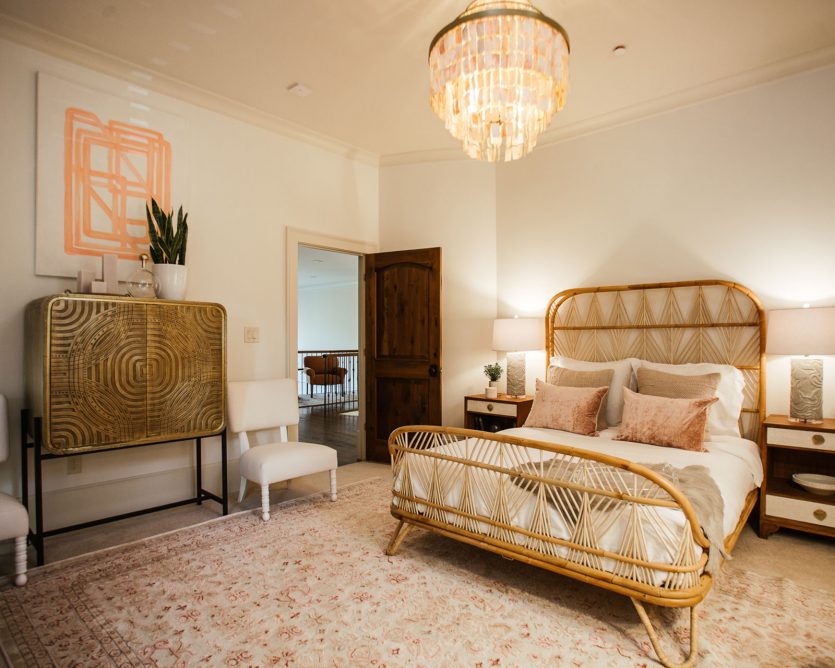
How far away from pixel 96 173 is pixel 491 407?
3.21 metres

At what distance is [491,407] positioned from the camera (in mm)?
4102

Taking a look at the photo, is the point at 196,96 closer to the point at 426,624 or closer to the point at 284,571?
the point at 284,571

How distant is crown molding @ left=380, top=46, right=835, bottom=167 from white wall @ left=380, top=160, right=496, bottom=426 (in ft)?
0.94

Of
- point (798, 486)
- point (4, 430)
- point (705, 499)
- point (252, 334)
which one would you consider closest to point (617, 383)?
point (798, 486)

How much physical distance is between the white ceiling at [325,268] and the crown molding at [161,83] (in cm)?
308

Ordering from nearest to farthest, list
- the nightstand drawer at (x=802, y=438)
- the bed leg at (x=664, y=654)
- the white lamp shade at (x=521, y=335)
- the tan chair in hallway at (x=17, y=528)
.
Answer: the bed leg at (x=664, y=654) < the tan chair in hallway at (x=17, y=528) < the nightstand drawer at (x=802, y=438) < the white lamp shade at (x=521, y=335)

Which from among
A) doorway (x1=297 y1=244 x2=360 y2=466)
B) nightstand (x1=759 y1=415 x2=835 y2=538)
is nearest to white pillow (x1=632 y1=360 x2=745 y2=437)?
nightstand (x1=759 y1=415 x2=835 y2=538)

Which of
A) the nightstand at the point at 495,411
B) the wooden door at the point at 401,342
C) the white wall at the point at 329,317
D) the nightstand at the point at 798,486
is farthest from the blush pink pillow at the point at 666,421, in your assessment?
the white wall at the point at 329,317

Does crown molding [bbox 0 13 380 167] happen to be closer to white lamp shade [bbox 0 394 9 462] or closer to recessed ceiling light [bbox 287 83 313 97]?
recessed ceiling light [bbox 287 83 313 97]

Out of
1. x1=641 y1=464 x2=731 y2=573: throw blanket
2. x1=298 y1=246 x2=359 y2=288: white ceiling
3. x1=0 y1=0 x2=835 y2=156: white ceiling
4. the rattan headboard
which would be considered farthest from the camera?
x1=298 y1=246 x2=359 y2=288: white ceiling

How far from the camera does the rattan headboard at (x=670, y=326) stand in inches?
130

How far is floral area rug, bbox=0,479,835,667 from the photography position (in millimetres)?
1829

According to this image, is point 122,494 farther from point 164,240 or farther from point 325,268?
point 325,268

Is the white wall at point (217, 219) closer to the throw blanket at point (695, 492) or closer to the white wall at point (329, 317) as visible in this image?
the throw blanket at point (695, 492)
